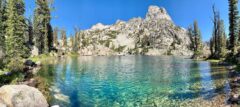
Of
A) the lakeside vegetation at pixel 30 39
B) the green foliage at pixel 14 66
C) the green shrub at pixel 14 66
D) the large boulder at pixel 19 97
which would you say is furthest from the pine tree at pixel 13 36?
the large boulder at pixel 19 97

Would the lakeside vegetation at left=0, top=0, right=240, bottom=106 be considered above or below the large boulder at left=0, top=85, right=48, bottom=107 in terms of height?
above

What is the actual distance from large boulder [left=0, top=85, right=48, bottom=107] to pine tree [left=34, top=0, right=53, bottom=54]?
347ft

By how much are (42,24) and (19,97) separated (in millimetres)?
116309

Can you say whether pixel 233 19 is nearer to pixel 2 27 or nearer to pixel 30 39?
pixel 2 27

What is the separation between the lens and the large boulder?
71.1 ft

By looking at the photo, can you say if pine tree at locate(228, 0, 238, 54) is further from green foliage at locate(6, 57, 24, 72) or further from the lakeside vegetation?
green foliage at locate(6, 57, 24, 72)

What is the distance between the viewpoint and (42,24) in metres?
133

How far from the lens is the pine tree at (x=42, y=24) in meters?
129

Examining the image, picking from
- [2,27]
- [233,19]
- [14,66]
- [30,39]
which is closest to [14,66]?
[14,66]

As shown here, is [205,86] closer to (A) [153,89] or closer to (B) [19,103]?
(A) [153,89]

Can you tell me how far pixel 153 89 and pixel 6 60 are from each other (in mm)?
35310

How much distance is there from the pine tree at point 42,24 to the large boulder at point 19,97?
106m

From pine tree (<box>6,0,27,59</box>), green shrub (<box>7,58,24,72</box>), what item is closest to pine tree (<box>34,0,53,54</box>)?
pine tree (<box>6,0,27,59</box>)

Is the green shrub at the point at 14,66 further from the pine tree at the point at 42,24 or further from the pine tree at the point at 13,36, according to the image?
the pine tree at the point at 42,24
